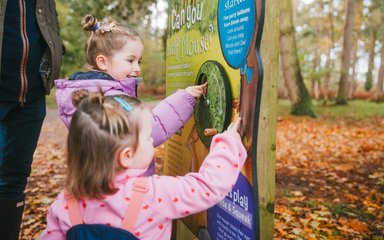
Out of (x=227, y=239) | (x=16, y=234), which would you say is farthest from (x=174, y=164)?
(x=16, y=234)

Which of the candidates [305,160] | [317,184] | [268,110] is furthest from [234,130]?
[305,160]

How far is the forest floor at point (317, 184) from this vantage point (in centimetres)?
397

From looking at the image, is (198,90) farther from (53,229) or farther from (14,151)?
(14,151)

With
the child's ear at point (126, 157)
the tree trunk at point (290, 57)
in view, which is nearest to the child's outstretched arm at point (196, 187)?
the child's ear at point (126, 157)

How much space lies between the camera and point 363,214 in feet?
14.3

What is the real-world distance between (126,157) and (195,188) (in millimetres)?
314

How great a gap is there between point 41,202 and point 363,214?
3.65 m

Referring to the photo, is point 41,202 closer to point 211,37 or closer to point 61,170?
point 61,170

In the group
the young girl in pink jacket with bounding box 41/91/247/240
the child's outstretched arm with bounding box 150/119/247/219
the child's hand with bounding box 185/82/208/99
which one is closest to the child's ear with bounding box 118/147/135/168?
the young girl in pink jacket with bounding box 41/91/247/240

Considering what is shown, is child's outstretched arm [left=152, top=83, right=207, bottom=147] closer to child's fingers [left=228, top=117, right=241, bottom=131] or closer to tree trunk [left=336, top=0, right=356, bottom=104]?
child's fingers [left=228, top=117, right=241, bottom=131]

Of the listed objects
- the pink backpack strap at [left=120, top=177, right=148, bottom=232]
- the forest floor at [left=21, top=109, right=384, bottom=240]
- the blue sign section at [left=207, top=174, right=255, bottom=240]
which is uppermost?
the pink backpack strap at [left=120, top=177, right=148, bottom=232]

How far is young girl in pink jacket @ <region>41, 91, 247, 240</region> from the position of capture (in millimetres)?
1615

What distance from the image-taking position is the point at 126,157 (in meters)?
1.65

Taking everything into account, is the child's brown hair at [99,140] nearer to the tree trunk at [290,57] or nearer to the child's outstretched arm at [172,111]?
the child's outstretched arm at [172,111]
